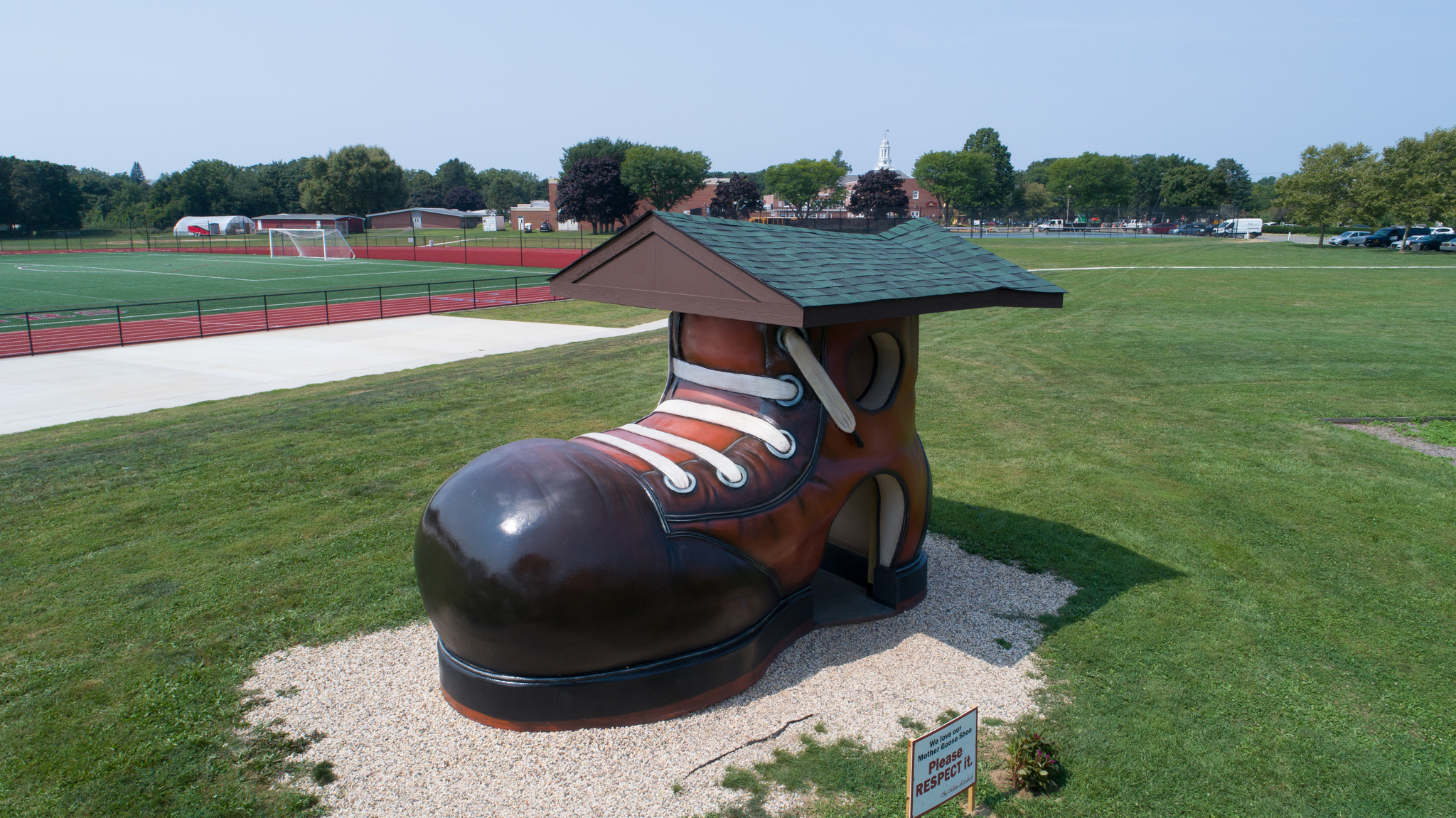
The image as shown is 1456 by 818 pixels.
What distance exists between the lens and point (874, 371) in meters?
6.79

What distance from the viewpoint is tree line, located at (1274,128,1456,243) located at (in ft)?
147

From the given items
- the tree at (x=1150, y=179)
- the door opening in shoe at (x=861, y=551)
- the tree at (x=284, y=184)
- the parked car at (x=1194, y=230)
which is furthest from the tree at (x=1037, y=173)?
the door opening in shoe at (x=861, y=551)

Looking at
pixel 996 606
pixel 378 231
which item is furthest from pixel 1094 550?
pixel 378 231

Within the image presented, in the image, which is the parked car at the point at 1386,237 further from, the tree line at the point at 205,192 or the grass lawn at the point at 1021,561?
the tree line at the point at 205,192

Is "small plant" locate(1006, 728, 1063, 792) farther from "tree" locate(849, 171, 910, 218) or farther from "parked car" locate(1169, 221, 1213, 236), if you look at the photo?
"parked car" locate(1169, 221, 1213, 236)

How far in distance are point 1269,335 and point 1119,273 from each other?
15047 mm

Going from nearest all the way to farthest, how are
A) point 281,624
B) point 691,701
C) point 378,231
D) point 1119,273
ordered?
point 691,701 < point 281,624 < point 1119,273 < point 378,231

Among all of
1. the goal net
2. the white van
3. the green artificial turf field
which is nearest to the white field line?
the green artificial turf field

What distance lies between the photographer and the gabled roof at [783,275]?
5098 millimetres

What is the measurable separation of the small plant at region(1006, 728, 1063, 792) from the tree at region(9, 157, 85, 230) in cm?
10468

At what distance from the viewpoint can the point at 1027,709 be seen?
5434 mm

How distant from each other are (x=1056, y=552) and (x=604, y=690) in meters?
4.74

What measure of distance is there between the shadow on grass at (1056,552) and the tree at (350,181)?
100852 millimetres

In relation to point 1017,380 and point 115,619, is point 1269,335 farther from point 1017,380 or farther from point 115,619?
point 115,619
